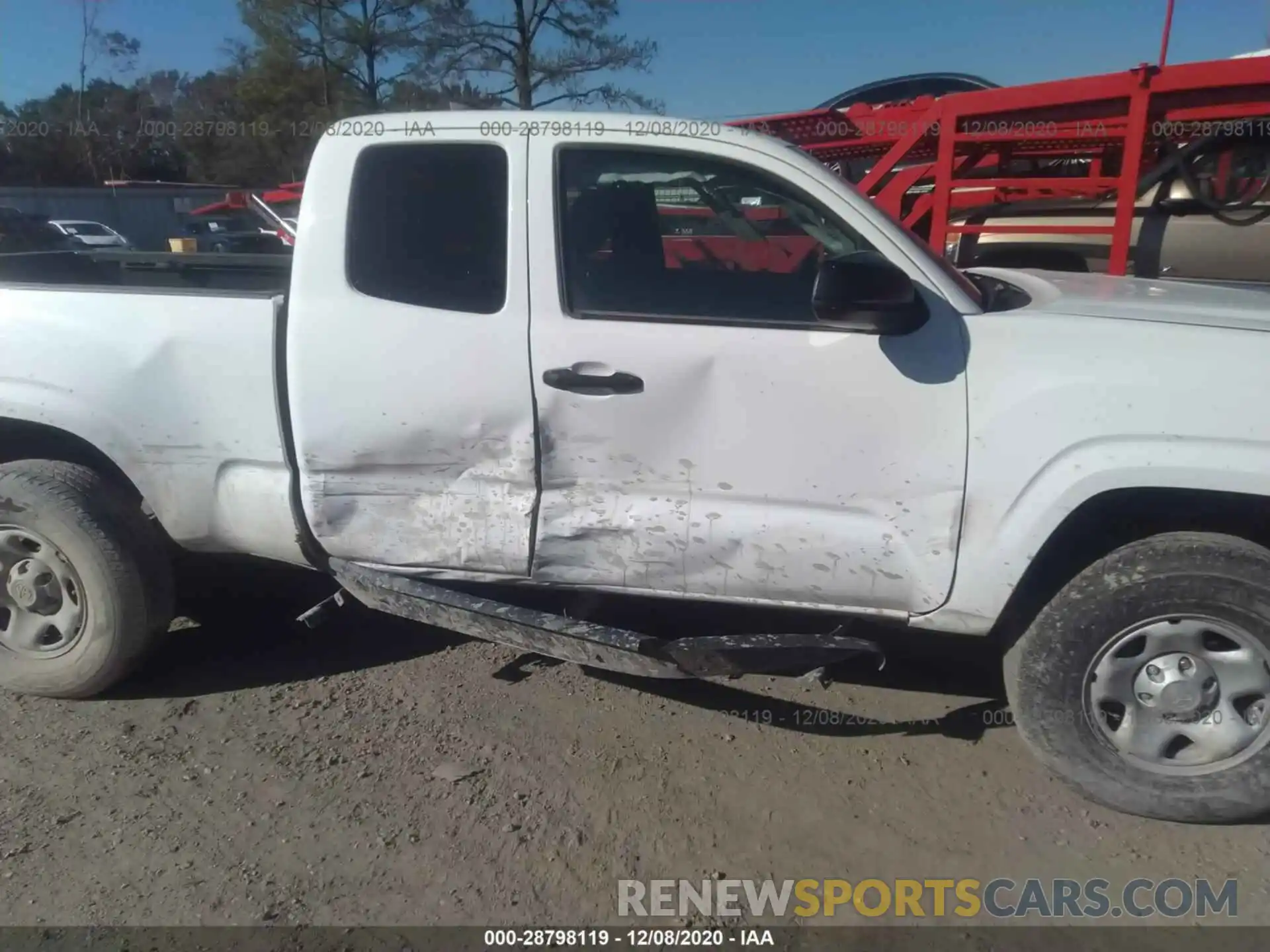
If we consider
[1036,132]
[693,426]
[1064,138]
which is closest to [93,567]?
[693,426]

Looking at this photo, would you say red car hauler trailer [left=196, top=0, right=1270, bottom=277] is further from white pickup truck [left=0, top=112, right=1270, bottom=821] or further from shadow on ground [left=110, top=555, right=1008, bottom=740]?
shadow on ground [left=110, top=555, right=1008, bottom=740]

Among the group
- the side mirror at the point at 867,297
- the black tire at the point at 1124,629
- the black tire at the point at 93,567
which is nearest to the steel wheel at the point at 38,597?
the black tire at the point at 93,567

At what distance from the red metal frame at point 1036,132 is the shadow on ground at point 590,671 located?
7.58 feet

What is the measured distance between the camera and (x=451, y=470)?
3.12 meters

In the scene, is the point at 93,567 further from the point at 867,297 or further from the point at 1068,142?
the point at 1068,142

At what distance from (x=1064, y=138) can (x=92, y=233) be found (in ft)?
96.0

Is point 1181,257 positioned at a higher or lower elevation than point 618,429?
higher

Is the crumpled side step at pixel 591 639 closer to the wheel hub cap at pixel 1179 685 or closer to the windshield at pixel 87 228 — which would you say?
the wheel hub cap at pixel 1179 685

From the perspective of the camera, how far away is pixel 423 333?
302 centimetres

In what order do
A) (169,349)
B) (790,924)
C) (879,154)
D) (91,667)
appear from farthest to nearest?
(879,154) < (91,667) < (169,349) < (790,924)

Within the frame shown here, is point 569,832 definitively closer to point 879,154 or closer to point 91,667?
point 91,667

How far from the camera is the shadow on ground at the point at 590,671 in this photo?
3502 mm

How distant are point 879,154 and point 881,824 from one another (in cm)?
526

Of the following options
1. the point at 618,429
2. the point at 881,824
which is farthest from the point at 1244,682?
the point at 618,429
